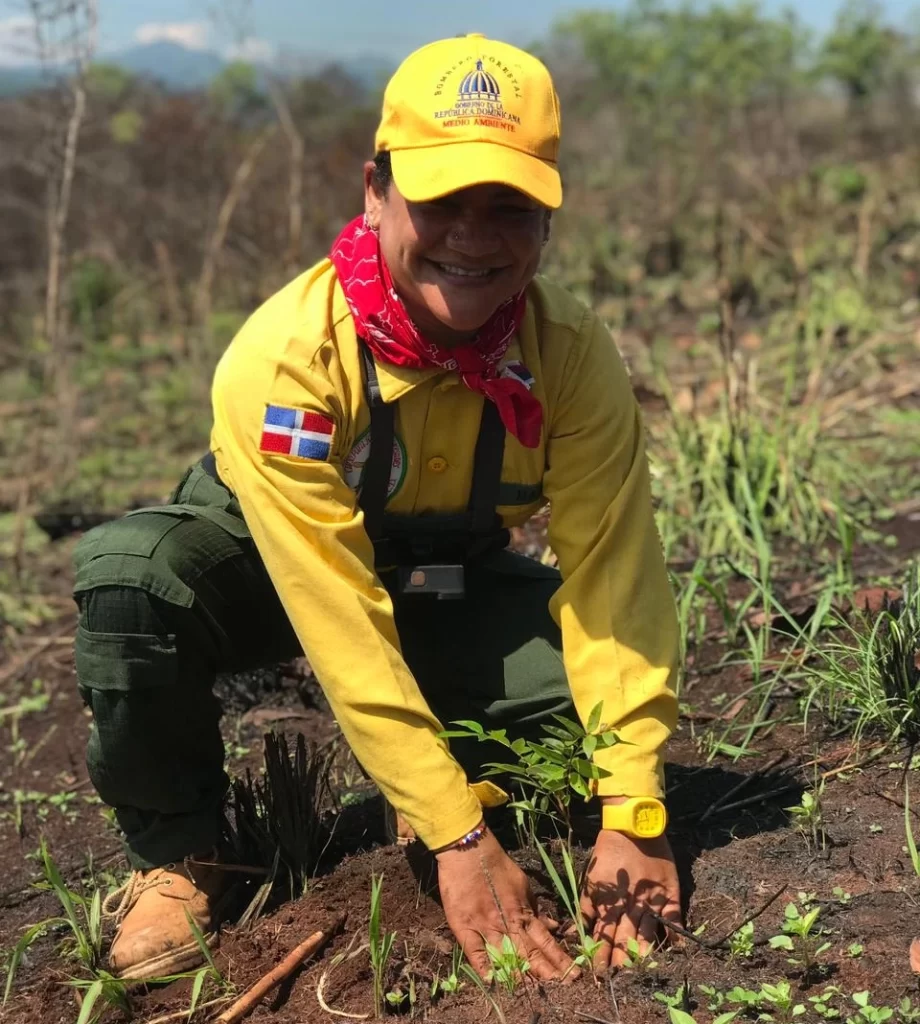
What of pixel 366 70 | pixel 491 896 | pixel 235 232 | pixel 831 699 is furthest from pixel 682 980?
pixel 366 70

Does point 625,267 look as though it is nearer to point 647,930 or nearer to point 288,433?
point 288,433

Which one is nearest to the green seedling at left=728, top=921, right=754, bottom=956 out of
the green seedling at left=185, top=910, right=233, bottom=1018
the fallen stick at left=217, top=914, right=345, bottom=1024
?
the fallen stick at left=217, top=914, right=345, bottom=1024

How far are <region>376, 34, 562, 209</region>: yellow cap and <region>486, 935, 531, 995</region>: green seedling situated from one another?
116 cm

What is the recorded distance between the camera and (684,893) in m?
2.13

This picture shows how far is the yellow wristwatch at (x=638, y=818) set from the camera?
207 centimetres

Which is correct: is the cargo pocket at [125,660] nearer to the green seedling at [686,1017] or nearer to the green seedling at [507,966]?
the green seedling at [507,966]

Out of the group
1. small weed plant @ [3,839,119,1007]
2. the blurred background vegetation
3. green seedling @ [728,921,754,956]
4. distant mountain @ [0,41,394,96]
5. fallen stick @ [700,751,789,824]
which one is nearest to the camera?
green seedling @ [728,921,754,956]

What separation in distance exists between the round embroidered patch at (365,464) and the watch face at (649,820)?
720 mm

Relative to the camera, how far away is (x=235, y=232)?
9328mm

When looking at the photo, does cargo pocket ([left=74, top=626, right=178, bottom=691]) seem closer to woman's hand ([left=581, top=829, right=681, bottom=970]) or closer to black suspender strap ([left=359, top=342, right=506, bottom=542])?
black suspender strap ([left=359, top=342, right=506, bottom=542])

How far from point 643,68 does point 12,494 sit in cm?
1516

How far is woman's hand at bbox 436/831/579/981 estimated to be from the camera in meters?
1.94

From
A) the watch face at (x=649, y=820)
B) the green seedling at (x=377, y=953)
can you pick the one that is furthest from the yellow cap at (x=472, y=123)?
the green seedling at (x=377, y=953)

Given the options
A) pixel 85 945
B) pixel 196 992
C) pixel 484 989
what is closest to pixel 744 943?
pixel 484 989
